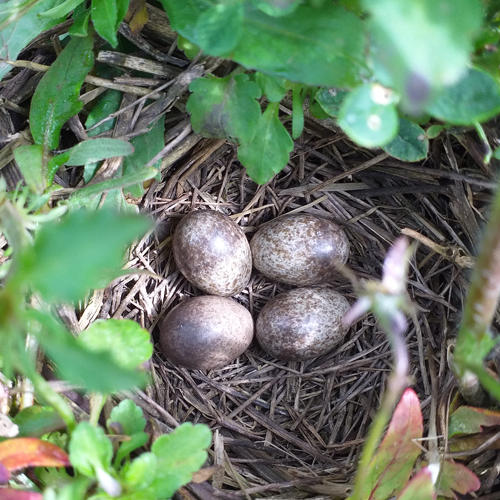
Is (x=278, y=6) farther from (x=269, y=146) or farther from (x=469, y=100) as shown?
(x=269, y=146)

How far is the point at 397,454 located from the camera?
0.79 m

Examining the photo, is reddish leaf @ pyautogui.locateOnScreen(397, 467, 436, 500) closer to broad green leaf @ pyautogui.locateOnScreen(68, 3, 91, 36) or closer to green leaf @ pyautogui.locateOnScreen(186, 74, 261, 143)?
green leaf @ pyautogui.locateOnScreen(186, 74, 261, 143)

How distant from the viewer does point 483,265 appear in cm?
54

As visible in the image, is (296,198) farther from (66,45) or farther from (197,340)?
(66,45)

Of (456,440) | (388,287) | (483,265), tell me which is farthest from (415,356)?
(388,287)

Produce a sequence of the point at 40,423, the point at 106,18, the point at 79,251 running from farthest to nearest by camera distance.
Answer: the point at 106,18 < the point at 40,423 < the point at 79,251

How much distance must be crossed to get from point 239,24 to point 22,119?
0.72m

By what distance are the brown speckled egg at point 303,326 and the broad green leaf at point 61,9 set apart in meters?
0.95

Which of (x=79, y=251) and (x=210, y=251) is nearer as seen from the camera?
(x=79, y=251)

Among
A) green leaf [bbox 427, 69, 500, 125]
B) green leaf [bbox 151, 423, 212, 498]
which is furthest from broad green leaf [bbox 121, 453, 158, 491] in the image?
green leaf [bbox 427, 69, 500, 125]

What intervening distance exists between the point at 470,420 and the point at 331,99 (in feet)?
2.15

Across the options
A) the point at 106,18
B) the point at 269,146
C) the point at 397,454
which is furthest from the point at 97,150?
the point at 397,454

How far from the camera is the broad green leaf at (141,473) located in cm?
71

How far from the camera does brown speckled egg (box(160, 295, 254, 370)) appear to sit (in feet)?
4.41
